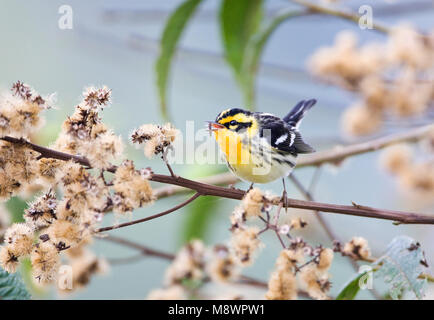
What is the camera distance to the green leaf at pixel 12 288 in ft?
1.95

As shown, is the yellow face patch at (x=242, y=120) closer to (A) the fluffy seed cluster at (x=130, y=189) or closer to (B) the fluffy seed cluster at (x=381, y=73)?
(A) the fluffy seed cluster at (x=130, y=189)

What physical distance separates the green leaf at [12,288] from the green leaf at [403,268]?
14.9 inches

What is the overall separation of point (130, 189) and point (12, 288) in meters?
0.23

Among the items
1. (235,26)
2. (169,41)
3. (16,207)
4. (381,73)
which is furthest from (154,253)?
(381,73)

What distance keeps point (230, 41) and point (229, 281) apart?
0.49 m

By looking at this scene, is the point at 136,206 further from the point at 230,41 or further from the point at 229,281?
the point at 230,41

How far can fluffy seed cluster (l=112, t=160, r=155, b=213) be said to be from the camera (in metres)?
0.47

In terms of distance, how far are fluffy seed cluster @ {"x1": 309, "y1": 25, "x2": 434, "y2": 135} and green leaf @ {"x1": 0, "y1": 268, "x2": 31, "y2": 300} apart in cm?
80

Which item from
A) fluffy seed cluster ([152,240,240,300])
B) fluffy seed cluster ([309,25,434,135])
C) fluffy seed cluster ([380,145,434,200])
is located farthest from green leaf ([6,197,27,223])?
fluffy seed cluster ([380,145,434,200])

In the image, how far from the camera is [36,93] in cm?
47

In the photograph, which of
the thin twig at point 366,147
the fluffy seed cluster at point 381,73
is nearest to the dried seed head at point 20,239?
the thin twig at point 366,147

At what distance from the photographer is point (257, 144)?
0.80m

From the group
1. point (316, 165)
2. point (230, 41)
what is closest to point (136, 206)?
point (316, 165)

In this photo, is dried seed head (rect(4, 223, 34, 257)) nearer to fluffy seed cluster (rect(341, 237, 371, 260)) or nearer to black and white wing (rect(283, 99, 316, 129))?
fluffy seed cluster (rect(341, 237, 371, 260))
